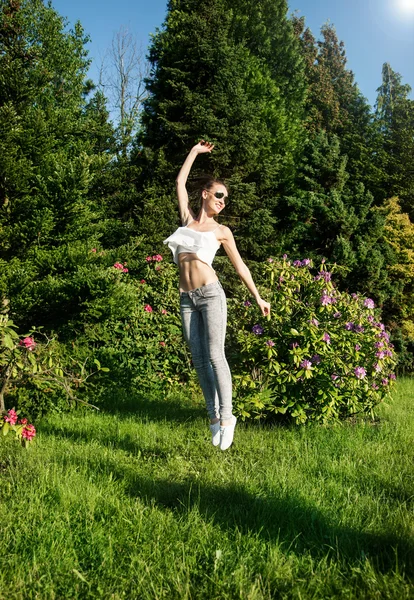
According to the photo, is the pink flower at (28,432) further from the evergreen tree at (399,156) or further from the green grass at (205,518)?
the evergreen tree at (399,156)

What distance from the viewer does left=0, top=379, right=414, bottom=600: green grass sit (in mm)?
2174

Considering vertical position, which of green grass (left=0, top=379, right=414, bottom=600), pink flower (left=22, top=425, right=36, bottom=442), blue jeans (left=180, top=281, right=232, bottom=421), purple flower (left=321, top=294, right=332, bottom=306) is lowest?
green grass (left=0, top=379, right=414, bottom=600)

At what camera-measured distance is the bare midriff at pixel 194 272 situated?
134 inches

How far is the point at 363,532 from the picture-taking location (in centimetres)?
260

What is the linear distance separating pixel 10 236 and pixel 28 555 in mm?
4234

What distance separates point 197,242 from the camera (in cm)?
340

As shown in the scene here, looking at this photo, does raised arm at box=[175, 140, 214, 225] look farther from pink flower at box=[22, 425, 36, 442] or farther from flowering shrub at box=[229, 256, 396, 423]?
pink flower at box=[22, 425, 36, 442]

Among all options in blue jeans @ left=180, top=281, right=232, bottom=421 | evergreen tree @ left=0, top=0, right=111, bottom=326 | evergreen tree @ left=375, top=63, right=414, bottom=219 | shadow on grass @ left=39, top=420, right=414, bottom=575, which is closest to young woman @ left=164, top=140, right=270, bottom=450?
blue jeans @ left=180, top=281, right=232, bottom=421

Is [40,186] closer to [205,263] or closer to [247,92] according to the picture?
[205,263]

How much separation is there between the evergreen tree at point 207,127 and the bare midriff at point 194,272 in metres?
8.10

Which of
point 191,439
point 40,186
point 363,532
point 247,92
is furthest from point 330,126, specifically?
point 363,532

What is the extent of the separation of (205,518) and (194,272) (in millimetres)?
1565

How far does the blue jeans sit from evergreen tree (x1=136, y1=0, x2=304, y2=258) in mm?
8134

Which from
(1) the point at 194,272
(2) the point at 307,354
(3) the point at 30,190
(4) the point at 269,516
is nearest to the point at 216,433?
(4) the point at 269,516
